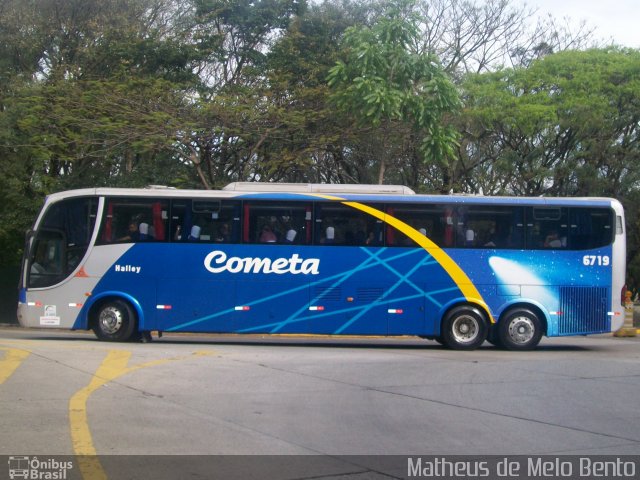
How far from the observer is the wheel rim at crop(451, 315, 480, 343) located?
56.4ft

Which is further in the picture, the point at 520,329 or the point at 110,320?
the point at 520,329

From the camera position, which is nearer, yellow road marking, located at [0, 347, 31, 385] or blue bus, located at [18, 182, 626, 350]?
yellow road marking, located at [0, 347, 31, 385]

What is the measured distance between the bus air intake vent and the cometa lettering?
220 inches

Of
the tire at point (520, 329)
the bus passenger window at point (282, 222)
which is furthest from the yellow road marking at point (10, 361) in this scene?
the tire at point (520, 329)

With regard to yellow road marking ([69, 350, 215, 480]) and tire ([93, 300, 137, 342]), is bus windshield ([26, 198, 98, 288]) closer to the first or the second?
tire ([93, 300, 137, 342])

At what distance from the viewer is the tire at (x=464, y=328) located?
17.2 meters

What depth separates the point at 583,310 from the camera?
17125 mm

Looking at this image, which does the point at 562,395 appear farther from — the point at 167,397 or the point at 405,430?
the point at 167,397

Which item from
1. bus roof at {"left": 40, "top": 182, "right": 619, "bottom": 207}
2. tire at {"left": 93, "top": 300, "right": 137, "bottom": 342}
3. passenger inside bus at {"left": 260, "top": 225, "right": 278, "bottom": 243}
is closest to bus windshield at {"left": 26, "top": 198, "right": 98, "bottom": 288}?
bus roof at {"left": 40, "top": 182, "right": 619, "bottom": 207}

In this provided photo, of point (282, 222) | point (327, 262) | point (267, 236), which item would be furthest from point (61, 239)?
point (327, 262)

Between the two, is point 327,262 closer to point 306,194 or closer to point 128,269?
point 306,194

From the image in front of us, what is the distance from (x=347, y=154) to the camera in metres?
28.7

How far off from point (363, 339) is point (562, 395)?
11.2m

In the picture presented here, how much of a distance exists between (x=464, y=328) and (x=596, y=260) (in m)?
3.27
